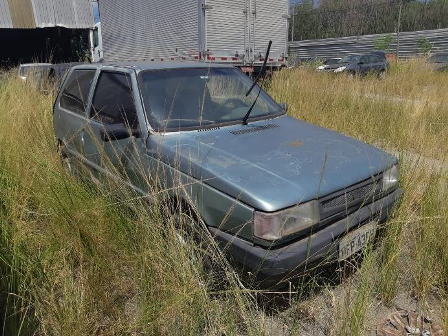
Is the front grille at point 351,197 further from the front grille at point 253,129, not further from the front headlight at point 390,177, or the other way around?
the front grille at point 253,129

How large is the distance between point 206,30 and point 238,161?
29.7ft

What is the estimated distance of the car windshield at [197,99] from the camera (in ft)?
10.2

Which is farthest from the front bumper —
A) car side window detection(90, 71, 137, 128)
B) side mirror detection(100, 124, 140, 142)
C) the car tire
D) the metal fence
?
the metal fence

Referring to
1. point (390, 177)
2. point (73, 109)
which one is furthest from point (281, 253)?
point (73, 109)

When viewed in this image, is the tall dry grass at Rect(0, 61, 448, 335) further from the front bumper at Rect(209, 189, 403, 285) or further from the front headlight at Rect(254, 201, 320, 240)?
the front headlight at Rect(254, 201, 320, 240)

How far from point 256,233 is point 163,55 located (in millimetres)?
11326

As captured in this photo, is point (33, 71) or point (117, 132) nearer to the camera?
point (117, 132)

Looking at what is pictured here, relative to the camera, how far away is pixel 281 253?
219cm

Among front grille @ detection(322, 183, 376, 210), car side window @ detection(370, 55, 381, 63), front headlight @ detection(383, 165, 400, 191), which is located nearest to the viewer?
front grille @ detection(322, 183, 376, 210)

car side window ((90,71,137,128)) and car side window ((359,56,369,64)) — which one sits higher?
car side window ((90,71,137,128))

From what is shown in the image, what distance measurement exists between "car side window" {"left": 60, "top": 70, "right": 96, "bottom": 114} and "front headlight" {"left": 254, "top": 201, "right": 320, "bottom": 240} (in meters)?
2.59

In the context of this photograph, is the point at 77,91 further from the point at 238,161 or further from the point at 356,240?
the point at 356,240

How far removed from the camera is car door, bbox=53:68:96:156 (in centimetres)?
389

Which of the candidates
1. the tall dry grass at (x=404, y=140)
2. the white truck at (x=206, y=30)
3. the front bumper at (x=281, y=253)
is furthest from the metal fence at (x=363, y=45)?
the front bumper at (x=281, y=253)
